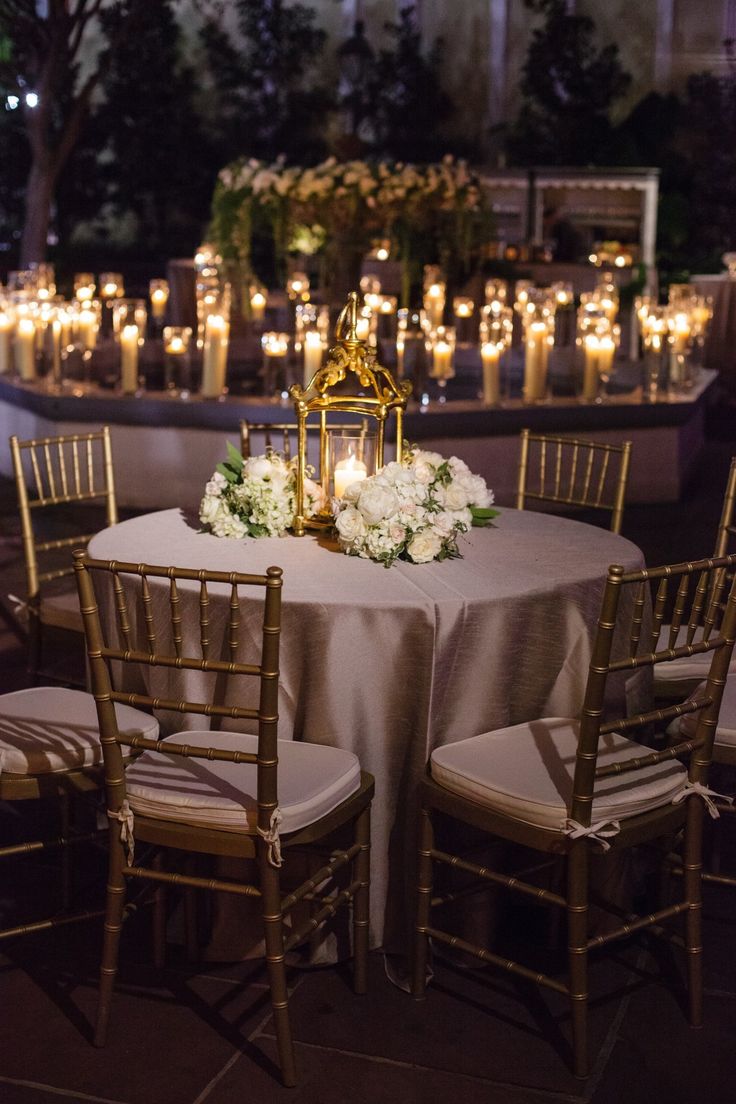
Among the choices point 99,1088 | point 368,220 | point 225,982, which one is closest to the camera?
point 99,1088

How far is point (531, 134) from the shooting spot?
48.6 feet

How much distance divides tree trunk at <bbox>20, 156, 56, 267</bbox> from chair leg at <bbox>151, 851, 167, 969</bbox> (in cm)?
1123

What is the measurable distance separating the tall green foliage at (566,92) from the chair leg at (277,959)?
13.2 meters

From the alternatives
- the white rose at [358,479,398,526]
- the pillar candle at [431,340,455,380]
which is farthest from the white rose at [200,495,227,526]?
the pillar candle at [431,340,455,380]

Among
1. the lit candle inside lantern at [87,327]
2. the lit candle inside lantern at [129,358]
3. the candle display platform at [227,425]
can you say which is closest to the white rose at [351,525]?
the candle display platform at [227,425]

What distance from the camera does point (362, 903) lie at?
2.68 m

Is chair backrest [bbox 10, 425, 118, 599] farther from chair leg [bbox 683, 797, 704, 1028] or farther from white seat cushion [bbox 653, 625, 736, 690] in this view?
chair leg [bbox 683, 797, 704, 1028]

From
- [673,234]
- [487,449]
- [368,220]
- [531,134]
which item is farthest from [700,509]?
[531,134]

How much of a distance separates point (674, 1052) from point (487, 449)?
419cm

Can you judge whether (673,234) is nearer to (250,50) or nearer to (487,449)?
(250,50)

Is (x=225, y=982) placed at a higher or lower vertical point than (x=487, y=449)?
lower

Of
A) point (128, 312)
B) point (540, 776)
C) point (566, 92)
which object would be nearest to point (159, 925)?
point (540, 776)

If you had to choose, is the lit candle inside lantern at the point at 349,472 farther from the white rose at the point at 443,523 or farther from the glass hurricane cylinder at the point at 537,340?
the glass hurricane cylinder at the point at 537,340

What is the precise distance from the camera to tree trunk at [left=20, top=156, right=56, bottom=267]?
1293cm
